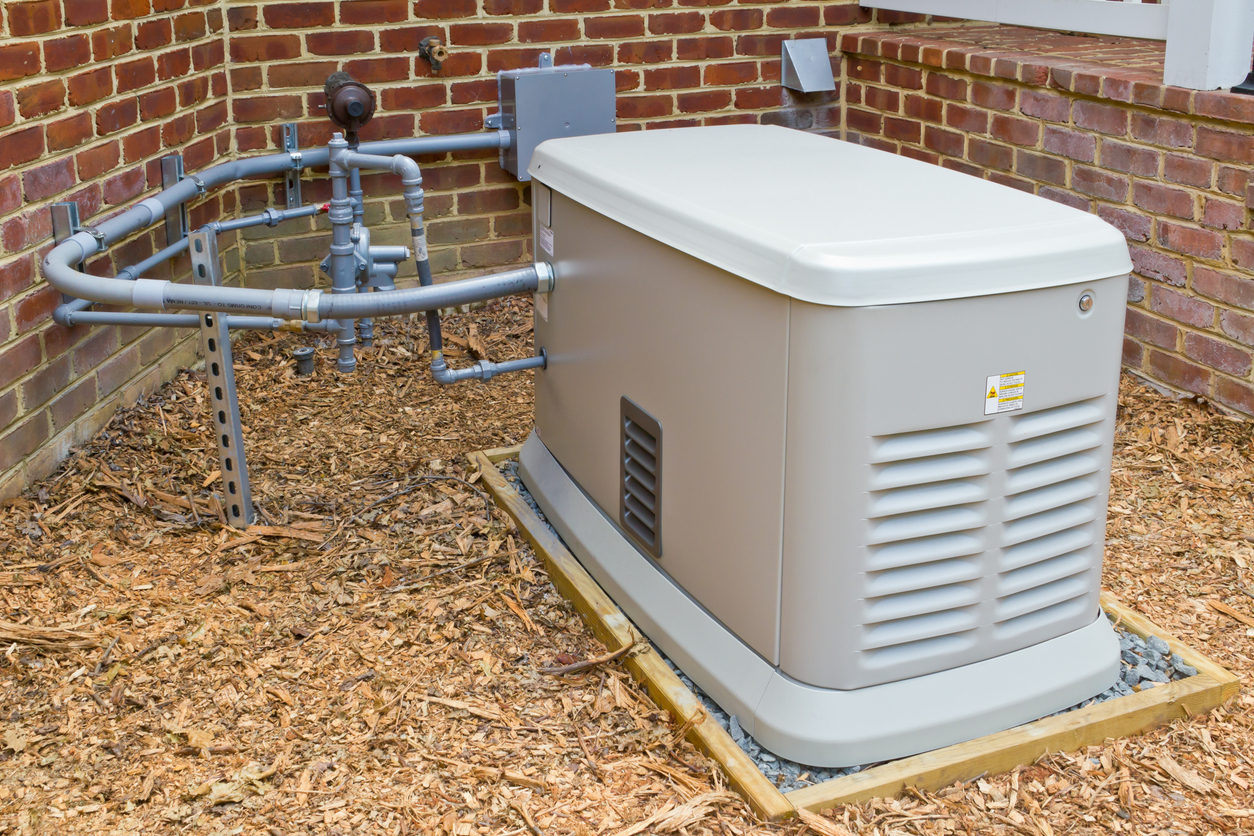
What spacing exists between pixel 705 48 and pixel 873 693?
2.95 m

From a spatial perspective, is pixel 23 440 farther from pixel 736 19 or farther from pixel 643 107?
pixel 736 19

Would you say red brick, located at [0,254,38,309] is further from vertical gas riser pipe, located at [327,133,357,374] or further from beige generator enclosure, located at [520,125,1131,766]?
beige generator enclosure, located at [520,125,1131,766]

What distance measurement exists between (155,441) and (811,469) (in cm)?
198

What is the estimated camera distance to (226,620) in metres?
2.36

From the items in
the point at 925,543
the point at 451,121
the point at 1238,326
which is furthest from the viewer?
the point at 451,121

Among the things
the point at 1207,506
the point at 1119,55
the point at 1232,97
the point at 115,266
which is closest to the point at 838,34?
the point at 1119,55

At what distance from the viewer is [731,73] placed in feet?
14.2

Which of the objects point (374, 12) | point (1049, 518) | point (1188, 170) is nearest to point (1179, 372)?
point (1188, 170)

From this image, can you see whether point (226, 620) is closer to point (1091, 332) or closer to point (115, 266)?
point (115, 266)

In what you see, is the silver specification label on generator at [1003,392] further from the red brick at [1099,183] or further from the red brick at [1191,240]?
the red brick at [1099,183]

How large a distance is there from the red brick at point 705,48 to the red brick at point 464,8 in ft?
1.76

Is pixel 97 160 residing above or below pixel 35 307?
above

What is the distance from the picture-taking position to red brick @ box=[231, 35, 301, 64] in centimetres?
370

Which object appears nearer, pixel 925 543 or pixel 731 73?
pixel 925 543
